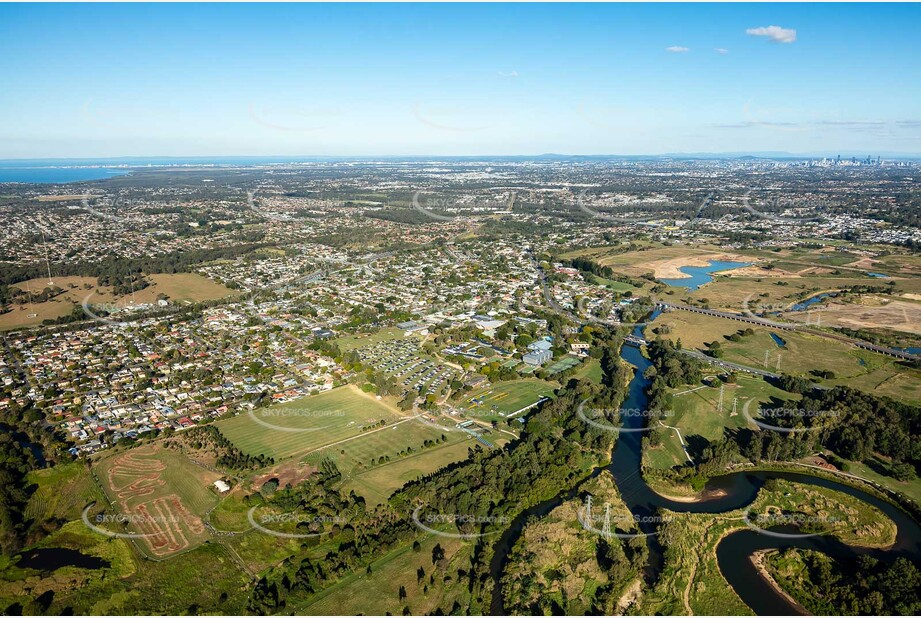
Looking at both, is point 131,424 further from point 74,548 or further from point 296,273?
point 296,273

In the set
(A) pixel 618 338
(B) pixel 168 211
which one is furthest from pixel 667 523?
(B) pixel 168 211

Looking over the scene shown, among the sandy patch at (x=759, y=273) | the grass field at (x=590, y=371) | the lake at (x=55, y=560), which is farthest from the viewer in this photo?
the sandy patch at (x=759, y=273)

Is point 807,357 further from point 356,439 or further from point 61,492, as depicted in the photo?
point 61,492

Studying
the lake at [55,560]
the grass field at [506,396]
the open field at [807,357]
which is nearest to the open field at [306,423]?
the grass field at [506,396]

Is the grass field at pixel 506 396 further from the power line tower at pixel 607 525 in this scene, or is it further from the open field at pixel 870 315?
the open field at pixel 870 315

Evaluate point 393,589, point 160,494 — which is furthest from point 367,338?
point 393,589
